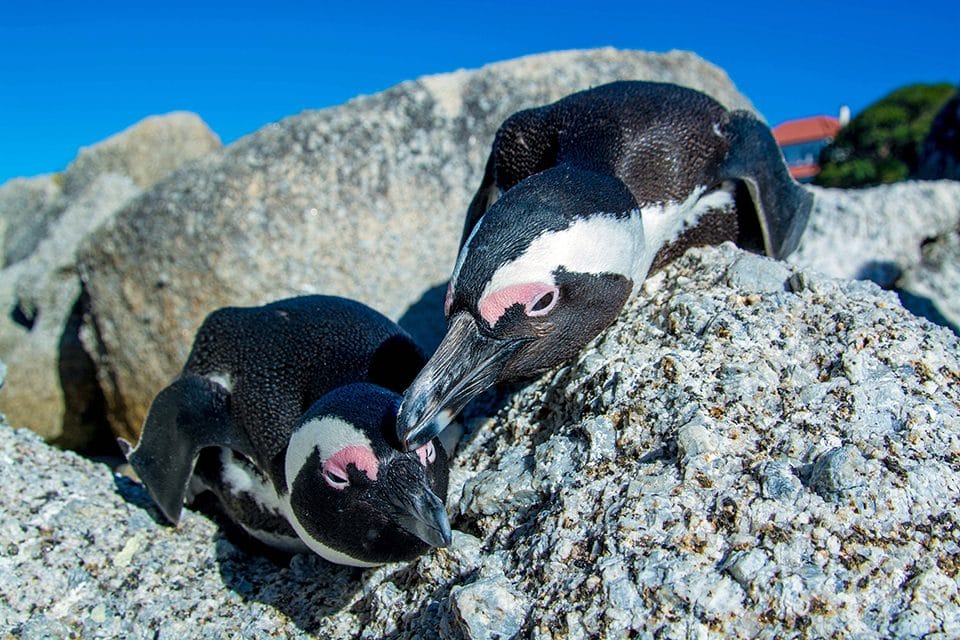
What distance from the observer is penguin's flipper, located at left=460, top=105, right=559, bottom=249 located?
240cm

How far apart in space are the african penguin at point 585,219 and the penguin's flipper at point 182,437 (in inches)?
29.3

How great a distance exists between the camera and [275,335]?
2.29m

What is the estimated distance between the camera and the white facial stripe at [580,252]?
1739mm

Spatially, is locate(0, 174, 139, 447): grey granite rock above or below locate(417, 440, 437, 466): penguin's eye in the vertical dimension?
below

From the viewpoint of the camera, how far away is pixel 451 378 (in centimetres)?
172

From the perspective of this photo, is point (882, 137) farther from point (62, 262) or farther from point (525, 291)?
point (525, 291)

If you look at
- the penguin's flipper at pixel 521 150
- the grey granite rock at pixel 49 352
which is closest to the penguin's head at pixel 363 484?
the penguin's flipper at pixel 521 150

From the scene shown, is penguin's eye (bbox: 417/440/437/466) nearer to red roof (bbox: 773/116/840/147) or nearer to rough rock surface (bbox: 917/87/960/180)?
rough rock surface (bbox: 917/87/960/180)

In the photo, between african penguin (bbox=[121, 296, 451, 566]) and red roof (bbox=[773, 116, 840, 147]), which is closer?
african penguin (bbox=[121, 296, 451, 566])

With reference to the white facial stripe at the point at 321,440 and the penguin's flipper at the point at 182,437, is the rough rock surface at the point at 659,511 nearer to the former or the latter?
the penguin's flipper at the point at 182,437

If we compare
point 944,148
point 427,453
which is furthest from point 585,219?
point 944,148

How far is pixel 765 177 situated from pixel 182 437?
1.72m

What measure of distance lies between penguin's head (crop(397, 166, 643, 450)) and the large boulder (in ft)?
10.9

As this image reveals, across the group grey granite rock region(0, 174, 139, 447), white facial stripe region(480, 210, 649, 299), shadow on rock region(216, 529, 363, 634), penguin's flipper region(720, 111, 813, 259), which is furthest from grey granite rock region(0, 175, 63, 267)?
white facial stripe region(480, 210, 649, 299)
